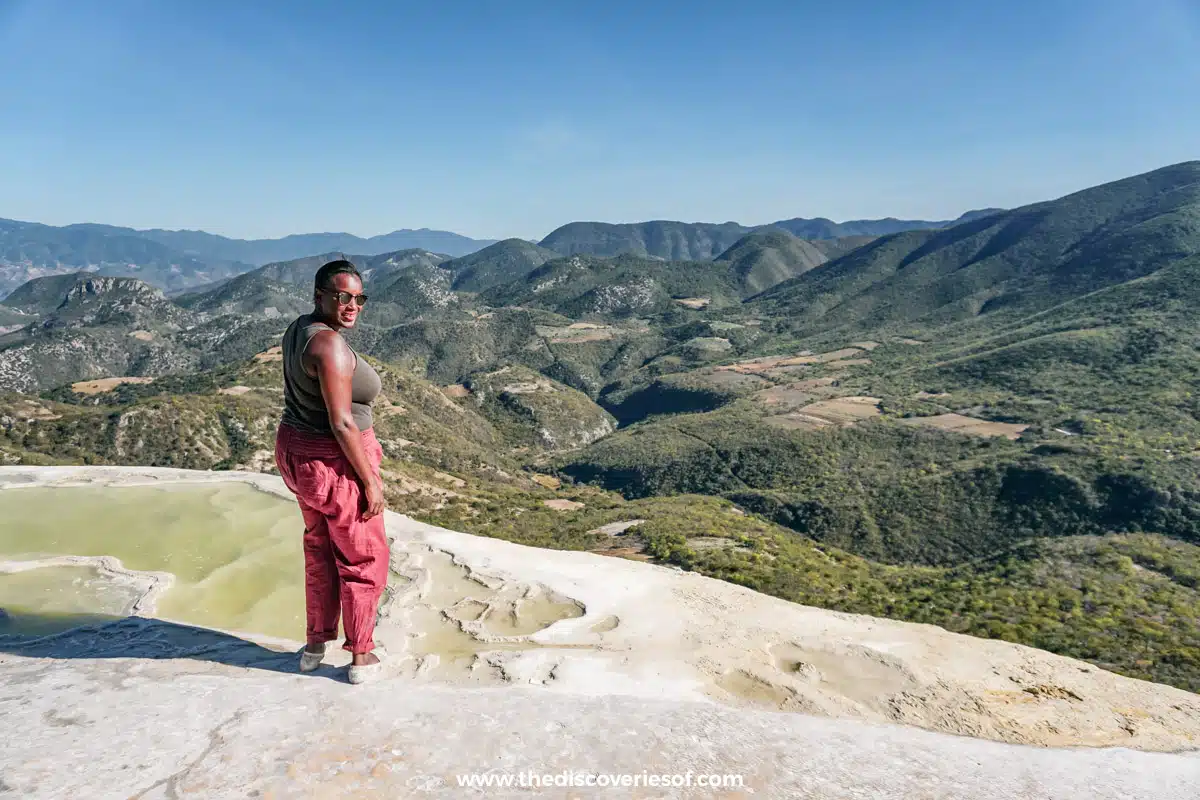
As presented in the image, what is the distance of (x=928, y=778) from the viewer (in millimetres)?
3988

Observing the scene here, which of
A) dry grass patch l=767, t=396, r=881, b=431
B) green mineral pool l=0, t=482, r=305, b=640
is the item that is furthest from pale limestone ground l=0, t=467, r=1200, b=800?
dry grass patch l=767, t=396, r=881, b=431

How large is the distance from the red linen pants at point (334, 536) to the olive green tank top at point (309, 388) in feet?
0.31

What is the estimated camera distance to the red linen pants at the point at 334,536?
4.61 m

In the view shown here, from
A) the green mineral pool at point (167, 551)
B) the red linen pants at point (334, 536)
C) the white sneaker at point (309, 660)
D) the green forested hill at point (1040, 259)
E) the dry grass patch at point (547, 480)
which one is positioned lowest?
the dry grass patch at point (547, 480)

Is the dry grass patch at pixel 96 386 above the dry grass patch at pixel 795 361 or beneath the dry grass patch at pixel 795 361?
above

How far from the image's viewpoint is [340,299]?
455cm

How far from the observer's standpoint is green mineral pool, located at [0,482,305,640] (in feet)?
21.9

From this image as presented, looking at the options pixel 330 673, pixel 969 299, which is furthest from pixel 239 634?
pixel 969 299

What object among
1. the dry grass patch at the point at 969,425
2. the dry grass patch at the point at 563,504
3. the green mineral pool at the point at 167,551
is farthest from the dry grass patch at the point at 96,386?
the dry grass patch at the point at 969,425

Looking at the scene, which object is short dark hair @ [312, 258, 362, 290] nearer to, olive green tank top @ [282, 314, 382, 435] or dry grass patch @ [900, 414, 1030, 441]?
olive green tank top @ [282, 314, 382, 435]

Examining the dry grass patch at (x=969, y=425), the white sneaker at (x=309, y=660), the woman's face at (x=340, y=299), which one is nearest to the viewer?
the woman's face at (x=340, y=299)

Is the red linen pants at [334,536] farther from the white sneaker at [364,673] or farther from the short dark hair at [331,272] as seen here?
the short dark hair at [331,272]

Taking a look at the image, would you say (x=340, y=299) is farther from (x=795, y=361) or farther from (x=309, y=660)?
(x=795, y=361)

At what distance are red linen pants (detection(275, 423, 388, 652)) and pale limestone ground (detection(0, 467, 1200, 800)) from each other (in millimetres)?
450
